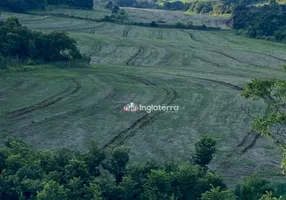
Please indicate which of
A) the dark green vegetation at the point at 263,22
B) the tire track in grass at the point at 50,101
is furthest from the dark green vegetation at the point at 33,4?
the tire track in grass at the point at 50,101

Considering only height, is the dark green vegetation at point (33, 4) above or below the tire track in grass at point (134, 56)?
above

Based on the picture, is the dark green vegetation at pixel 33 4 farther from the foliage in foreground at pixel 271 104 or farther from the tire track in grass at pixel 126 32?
the foliage in foreground at pixel 271 104

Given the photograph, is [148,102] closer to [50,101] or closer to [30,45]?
→ [50,101]

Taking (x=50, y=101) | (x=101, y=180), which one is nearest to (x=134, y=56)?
(x=50, y=101)

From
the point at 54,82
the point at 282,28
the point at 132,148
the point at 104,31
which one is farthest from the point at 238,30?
the point at 132,148

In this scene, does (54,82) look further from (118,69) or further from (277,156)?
(277,156)
